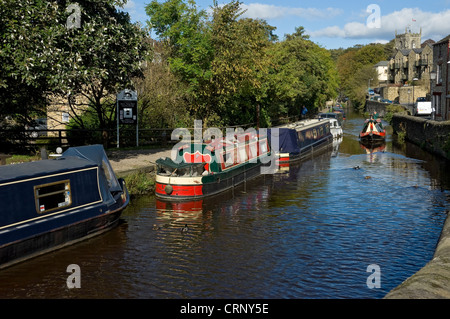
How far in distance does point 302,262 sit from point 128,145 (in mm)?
20749

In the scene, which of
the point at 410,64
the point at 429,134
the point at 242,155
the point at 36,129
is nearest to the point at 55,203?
the point at 242,155

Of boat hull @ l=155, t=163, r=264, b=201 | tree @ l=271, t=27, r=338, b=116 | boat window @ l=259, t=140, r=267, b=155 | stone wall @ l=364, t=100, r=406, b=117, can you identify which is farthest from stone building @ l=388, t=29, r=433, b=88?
boat hull @ l=155, t=163, r=264, b=201

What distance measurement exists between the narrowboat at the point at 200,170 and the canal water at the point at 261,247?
1.78 feet

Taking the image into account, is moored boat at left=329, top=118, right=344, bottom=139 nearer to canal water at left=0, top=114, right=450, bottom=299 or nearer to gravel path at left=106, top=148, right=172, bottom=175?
canal water at left=0, top=114, right=450, bottom=299

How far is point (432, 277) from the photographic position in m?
9.14

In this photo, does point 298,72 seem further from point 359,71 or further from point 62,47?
point 359,71

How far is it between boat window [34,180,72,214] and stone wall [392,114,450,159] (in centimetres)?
2614

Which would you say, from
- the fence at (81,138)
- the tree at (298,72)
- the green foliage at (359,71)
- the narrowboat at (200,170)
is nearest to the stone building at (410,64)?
the green foliage at (359,71)

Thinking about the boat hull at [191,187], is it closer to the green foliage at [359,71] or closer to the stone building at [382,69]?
the green foliage at [359,71]

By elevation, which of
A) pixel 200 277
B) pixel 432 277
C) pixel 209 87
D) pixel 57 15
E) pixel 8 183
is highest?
pixel 57 15

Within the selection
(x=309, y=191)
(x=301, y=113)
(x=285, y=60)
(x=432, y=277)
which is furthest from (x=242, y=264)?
(x=301, y=113)

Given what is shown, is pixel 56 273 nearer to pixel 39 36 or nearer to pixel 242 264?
pixel 242 264

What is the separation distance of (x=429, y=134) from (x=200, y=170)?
Answer: 77.7ft

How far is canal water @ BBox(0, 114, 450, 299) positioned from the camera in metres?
12.3
